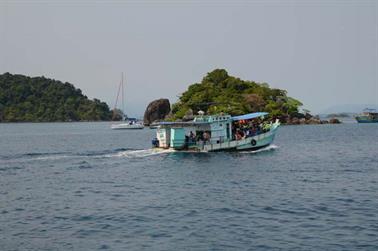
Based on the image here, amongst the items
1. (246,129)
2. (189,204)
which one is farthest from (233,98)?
(189,204)

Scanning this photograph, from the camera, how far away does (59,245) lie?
26094 millimetres

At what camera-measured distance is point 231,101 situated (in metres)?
159

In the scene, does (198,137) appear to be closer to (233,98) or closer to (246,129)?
(246,129)

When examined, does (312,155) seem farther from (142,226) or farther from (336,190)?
(142,226)

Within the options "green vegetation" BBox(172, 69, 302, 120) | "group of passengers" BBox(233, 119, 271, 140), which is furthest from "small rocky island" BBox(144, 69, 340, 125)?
"group of passengers" BBox(233, 119, 271, 140)

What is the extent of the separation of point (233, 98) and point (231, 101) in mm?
3755

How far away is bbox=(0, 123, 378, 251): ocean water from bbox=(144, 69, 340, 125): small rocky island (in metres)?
95.0

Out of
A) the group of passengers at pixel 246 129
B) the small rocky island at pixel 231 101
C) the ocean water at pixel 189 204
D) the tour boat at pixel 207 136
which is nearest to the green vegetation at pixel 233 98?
the small rocky island at pixel 231 101

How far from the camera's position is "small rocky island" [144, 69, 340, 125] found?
517 ft

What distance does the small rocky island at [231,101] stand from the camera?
157625 mm

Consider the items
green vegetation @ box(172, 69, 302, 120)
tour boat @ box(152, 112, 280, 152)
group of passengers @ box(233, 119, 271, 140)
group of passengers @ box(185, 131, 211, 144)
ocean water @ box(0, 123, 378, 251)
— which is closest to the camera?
ocean water @ box(0, 123, 378, 251)

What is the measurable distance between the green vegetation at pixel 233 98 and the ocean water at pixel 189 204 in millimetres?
92168

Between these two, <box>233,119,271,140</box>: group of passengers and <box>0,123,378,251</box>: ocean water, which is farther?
<box>233,119,271,140</box>: group of passengers

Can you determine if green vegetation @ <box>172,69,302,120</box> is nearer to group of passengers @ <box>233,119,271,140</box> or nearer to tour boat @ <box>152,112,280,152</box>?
group of passengers @ <box>233,119,271,140</box>
